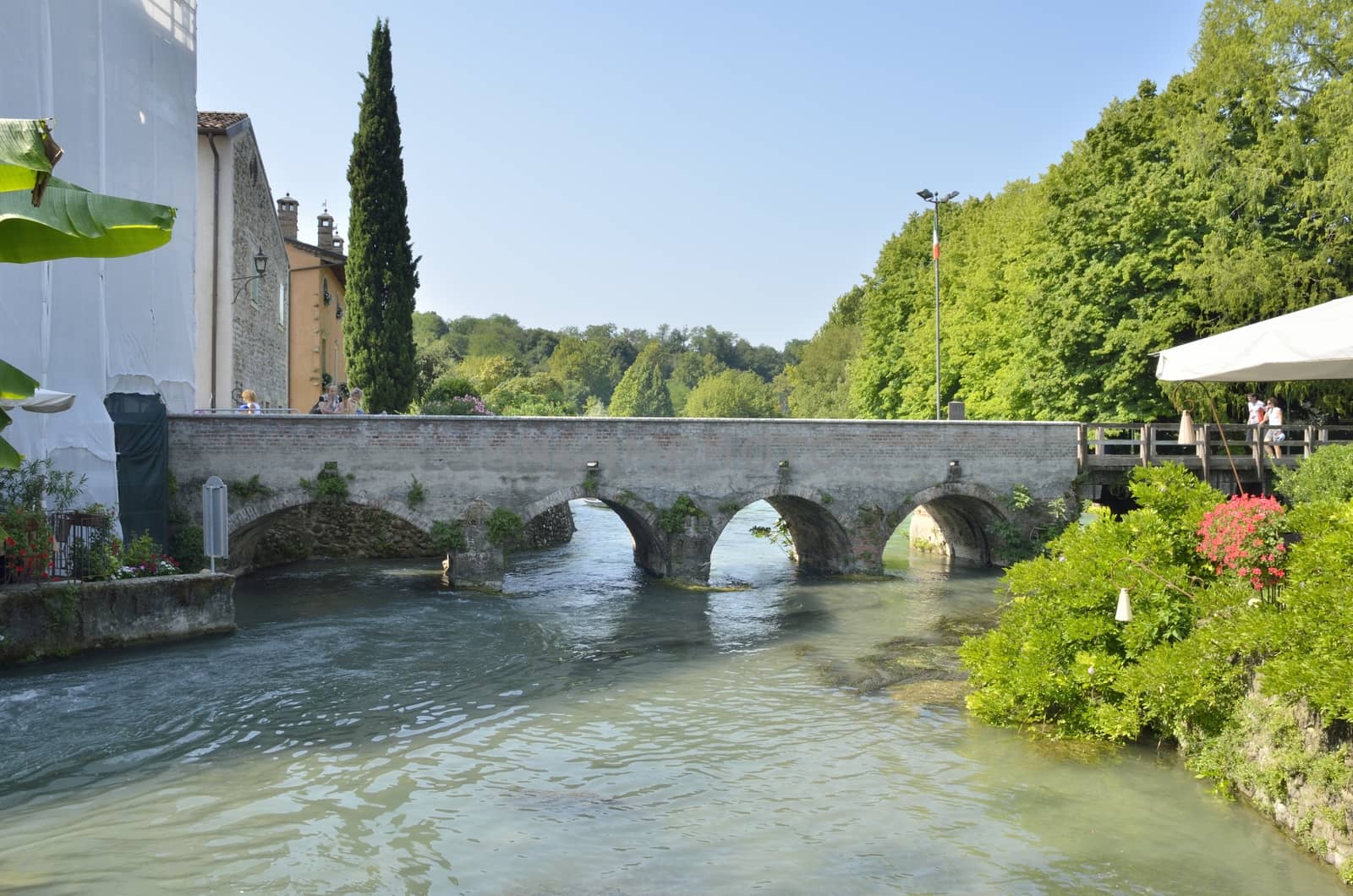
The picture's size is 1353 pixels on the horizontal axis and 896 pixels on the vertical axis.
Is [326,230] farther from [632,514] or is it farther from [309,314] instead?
[632,514]

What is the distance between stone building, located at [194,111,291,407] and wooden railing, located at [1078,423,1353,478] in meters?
19.2

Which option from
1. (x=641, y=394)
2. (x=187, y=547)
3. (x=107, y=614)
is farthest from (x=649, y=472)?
(x=641, y=394)

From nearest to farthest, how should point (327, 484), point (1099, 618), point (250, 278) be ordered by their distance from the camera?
point (1099, 618), point (327, 484), point (250, 278)

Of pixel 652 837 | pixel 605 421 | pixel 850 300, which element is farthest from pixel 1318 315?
pixel 850 300

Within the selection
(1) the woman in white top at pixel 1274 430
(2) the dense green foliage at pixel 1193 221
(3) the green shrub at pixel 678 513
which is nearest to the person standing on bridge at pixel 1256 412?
(1) the woman in white top at pixel 1274 430

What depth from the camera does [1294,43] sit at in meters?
24.8

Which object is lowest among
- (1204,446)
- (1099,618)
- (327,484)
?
(1099,618)

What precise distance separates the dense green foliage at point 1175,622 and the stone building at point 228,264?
17.8m

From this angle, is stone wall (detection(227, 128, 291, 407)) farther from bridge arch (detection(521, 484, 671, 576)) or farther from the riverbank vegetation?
the riverbank vegetation

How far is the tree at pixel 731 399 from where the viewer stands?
7894cm

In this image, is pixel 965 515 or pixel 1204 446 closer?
pixel 1204 446

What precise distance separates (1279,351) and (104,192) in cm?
1687

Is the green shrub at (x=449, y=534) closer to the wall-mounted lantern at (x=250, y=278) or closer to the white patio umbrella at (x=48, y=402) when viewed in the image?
the wall-mounted lantern at (x=250, y=278)

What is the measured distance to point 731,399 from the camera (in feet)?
260
